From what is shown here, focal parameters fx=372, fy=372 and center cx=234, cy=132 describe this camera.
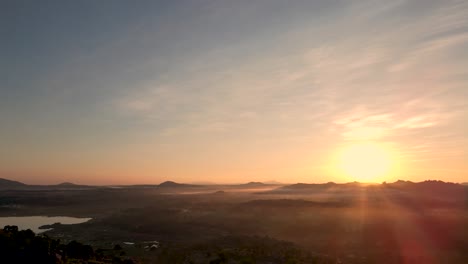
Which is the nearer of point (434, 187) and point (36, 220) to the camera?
point (36, 220)

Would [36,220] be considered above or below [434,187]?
below

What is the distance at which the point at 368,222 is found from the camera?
6662cm

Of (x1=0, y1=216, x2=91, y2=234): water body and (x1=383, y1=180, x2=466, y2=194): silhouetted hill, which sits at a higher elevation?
(x1=383, y1=180, x2=466, y2=194): silhouetted hill

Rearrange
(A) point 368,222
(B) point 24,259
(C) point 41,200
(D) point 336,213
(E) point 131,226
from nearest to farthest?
1. (B) point 24,259
2. (A) point 368,222
3. (E) point 131,226
4. (D) point 336,213
5. (C) point 41,200

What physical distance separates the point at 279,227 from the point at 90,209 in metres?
70.4

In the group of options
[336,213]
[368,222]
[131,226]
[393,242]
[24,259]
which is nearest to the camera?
[24,259]

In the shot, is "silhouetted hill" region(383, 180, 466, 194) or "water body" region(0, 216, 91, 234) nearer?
"water body" region(0, 216, 91, 234)

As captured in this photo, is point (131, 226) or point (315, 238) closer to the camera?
point (315, 238)

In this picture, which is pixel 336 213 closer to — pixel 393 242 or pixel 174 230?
pixel 393 242

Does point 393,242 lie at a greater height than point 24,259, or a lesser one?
lesser

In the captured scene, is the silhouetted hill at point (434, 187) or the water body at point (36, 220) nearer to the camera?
the water body at point (36, 220)

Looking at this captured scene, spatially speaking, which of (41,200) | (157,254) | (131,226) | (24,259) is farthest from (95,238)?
(41,200)

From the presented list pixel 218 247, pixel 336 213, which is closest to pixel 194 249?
pixel 218 247

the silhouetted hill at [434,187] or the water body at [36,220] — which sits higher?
the silhouetted hill at [434,187]
